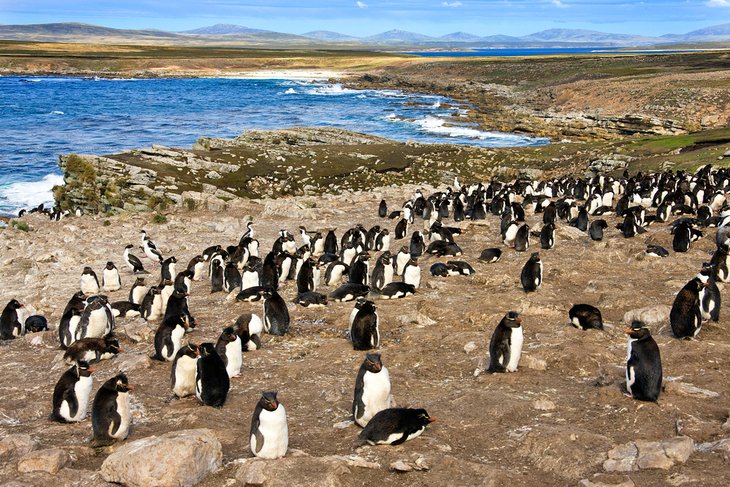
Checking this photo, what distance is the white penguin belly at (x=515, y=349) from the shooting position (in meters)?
9.25

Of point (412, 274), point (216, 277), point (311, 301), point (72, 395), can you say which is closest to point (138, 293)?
point (216, 277)

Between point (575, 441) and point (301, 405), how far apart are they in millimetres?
3557

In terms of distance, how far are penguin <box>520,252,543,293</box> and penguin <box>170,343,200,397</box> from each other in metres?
7.37

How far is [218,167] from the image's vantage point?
33.8 meters

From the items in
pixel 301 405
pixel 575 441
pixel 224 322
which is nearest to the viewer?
pixel 575 441

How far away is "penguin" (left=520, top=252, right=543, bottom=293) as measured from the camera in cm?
1362

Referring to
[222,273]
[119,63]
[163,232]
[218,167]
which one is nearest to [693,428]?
[222,273]

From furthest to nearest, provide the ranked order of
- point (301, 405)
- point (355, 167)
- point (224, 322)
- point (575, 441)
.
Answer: point (355, 167) < point (224, 322) < point (301, 405) < point (575, 441)

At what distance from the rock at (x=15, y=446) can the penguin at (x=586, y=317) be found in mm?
8140

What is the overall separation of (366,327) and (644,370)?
4.32m

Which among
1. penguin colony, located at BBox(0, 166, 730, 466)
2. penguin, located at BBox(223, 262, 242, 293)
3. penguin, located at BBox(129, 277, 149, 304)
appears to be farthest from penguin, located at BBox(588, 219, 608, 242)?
penguin, located at BBox(129, 277, 149, 304)

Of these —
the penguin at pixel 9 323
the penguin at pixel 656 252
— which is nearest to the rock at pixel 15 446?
the penguin at pixel 9 323

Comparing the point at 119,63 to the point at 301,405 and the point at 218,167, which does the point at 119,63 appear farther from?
the point at 301,405

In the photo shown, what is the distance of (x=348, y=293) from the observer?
14.0 m
